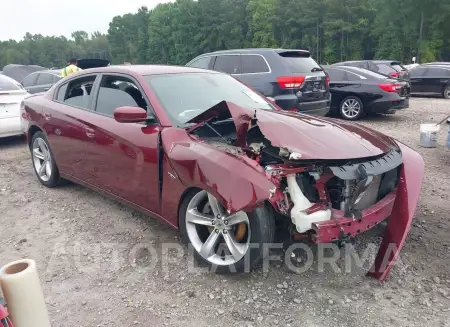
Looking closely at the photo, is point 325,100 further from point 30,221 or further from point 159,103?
point 30,221

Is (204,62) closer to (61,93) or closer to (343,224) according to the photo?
(61,93)

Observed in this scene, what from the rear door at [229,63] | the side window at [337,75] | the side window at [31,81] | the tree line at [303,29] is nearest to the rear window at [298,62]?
Answer: the rear door at [229,63]

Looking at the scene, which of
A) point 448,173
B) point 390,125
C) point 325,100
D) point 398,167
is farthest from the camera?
point 390,125

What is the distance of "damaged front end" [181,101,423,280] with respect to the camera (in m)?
2.72

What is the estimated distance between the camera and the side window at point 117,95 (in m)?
3.76

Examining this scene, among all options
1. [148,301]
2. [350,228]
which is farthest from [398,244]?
[148,301]

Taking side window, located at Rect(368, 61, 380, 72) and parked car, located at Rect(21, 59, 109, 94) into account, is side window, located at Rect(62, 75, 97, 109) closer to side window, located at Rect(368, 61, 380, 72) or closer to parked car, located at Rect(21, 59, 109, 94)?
parked car, located at Rect(21, 59, 109, 94)

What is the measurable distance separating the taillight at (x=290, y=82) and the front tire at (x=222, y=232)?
4.74 metres

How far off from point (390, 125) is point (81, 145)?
7.42 meters

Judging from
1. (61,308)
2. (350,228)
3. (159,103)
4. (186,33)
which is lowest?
(61,308)

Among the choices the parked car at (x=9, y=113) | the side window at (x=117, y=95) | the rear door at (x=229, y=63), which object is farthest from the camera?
the rear door at (x=229, y=63)

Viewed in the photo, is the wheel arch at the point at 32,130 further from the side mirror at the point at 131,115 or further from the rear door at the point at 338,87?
the rear door at the point at 338,87

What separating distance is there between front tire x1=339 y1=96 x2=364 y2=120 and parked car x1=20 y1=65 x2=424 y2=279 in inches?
250

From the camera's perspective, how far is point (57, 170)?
4906 mm
